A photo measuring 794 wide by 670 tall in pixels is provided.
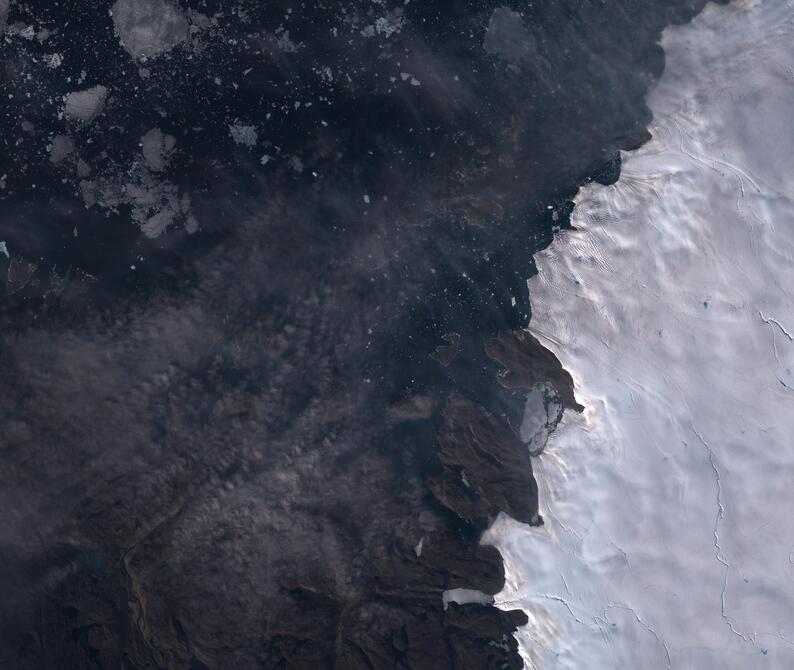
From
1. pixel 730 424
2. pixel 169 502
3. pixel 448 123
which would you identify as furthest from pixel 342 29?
pixel 730 424

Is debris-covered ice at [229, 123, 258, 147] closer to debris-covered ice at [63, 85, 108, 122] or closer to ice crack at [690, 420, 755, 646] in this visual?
debris-covered ice at [63, 85, 108, 122]

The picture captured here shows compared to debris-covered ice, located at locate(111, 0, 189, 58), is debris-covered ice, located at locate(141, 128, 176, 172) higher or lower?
lower

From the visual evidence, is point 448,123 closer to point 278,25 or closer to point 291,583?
point 278,25

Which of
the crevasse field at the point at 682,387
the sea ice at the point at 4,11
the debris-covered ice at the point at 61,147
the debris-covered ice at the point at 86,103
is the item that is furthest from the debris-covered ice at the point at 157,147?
the crevasse field at the point at 682,387

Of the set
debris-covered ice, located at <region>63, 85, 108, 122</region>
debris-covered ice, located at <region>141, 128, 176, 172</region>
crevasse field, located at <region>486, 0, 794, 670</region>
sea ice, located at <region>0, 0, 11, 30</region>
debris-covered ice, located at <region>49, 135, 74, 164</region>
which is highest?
sea ice, located at <region>0, 0, 11, 30</region>

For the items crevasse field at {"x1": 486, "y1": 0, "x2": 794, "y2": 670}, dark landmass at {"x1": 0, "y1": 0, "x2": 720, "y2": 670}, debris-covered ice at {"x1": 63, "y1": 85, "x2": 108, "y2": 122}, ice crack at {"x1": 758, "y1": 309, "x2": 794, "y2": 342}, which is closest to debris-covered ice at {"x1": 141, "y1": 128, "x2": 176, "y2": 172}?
dark landmass at {"x1": 0, "y1": 0, "x2": 720, "y2": 670}

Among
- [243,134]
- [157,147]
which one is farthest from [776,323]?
[157,147]
